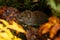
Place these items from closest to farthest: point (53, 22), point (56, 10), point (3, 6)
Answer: point (53, 22), point (56, 10), point (3, 6)

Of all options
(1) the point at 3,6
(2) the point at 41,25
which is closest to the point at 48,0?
(2) the point at 41,25

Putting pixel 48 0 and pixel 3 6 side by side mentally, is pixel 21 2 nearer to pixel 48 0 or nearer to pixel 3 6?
pixel 3 6

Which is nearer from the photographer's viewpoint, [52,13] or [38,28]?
[38,28]

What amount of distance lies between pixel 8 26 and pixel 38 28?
0.95ft

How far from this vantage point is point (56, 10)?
2066mm

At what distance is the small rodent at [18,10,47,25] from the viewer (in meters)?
2.05

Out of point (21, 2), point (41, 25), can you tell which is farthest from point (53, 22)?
point (21, 2)

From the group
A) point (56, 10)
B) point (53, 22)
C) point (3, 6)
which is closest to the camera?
point (53, 22)

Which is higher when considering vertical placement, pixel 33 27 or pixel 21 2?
pixel 21 2

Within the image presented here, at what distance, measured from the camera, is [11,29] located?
1.94 metres

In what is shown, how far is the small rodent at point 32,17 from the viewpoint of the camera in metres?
2.05

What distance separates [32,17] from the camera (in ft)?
6.85

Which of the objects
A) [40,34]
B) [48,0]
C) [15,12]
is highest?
[48,0]

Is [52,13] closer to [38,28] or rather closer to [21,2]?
[38,28]
